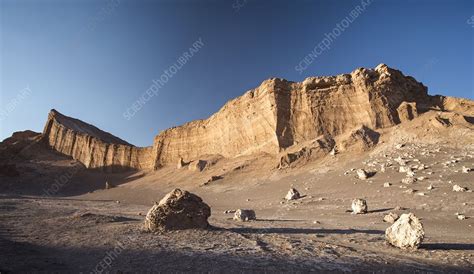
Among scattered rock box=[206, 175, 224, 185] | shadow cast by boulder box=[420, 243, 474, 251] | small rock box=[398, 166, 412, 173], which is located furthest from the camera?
scattered rock box=[206, 175, 224, 185]

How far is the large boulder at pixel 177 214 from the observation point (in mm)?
10164

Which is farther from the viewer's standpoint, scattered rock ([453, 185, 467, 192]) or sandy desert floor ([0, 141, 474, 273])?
scattered rock ([453, 185, 467, 192])

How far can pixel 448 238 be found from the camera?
407 inches

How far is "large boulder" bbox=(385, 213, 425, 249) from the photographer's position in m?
8.41

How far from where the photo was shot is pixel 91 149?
63750 mm

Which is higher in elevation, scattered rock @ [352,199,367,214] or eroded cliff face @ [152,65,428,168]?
eroded cliff face @ [152,65,428,168]

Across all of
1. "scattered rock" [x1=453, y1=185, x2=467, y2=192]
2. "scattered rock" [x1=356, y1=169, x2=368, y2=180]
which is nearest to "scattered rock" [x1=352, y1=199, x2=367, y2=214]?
"scattered rock" [x1=453, y1=185, x2=467, y2=192]

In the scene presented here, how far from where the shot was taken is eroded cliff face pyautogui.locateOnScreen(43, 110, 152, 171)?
61.3 meters

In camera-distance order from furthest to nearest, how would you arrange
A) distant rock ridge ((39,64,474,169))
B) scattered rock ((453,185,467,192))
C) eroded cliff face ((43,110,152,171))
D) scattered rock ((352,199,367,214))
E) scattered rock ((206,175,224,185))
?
eroded cliff face ((43,110,152,171))
scattered rock ((206,175,224,185))
distant rock ridge ((39,64,474,169))
scattered rock ((453,185,467,192))
scattered rock ((352,199,367,214))

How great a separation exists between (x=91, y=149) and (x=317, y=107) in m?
46.4

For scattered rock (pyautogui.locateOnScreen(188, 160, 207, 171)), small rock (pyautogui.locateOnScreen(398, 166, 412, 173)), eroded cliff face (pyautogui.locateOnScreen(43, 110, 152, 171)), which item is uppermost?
eroded cliff face (pyautogui.locateOnScreen(43, 110, 152, 171))

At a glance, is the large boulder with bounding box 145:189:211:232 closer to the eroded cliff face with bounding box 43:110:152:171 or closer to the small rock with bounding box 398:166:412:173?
the small rock with bounding box 398:166:412:173

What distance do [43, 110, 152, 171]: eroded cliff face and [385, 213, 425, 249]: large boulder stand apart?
2117 inches

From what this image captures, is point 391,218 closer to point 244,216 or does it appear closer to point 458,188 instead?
point 244,216
